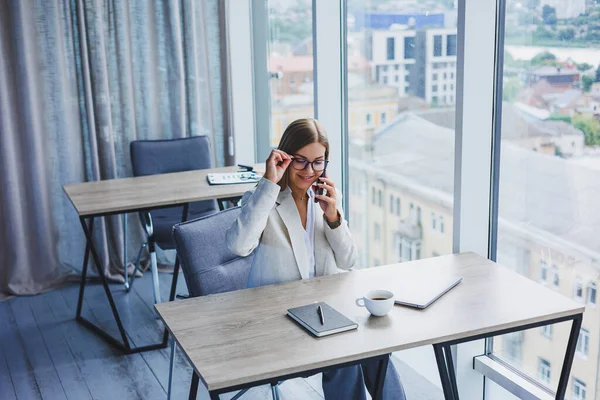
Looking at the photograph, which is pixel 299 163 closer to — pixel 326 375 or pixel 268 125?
pixel 326 375

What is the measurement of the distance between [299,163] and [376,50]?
5.08 feet

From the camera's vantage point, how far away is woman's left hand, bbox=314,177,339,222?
2498 millimetres

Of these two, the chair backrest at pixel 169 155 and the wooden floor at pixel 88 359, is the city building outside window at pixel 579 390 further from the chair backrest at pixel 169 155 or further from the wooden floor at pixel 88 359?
the chair backrest at pixel 169 155

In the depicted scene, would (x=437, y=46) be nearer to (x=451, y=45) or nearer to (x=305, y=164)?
(x=451, y=45)

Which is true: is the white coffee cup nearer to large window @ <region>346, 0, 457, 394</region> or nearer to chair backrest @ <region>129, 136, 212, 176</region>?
large window @ <region>346, 0, 457, 394</region>

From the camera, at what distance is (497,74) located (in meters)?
2.90

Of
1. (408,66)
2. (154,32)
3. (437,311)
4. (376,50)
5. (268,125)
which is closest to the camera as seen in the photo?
(437,311)

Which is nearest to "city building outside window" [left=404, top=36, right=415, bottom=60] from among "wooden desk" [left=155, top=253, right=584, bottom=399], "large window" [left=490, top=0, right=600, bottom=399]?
"large window" [left=490, top=0, right=600, bottom=399]

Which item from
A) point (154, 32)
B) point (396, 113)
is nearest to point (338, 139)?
point (396, 113)

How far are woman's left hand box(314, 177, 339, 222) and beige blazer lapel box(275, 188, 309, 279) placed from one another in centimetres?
11

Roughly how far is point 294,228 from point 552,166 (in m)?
0.96

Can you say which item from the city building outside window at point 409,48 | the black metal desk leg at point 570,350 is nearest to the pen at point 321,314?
the black metal desk leg at point 570,350

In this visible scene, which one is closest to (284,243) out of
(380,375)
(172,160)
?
(380,375)

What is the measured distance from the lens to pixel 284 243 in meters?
2.57
